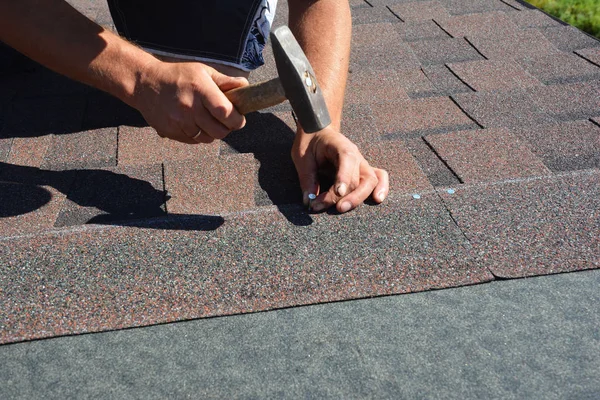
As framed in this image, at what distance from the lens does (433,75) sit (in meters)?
2.79

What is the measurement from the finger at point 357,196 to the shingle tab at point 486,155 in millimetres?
346

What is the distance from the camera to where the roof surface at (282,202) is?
1573 millimetres

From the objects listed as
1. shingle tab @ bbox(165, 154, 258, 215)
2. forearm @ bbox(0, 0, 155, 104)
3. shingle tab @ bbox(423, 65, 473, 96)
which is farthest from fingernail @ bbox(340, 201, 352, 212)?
shingle tab @ bbox(423, 65, 473, 96)

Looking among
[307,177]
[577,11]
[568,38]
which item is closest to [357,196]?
[307,177]

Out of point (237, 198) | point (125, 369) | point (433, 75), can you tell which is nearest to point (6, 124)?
point (237, 198)

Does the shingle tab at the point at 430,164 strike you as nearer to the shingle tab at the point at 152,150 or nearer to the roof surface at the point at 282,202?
the roof surface at the point at 282,202

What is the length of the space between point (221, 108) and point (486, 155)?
3.35 feet

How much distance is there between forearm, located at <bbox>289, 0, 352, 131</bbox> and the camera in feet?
6.92

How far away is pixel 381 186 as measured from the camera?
1.89 meters

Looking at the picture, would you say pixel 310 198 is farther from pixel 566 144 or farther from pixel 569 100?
pixel 569 100

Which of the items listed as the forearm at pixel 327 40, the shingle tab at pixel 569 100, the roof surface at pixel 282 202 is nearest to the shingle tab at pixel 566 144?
the roof surface at pixel 282 202

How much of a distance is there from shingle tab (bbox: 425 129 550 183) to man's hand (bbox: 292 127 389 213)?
0.31 meters

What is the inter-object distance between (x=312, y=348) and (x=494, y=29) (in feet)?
8.03

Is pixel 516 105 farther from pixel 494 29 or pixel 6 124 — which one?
pixel 6 124
